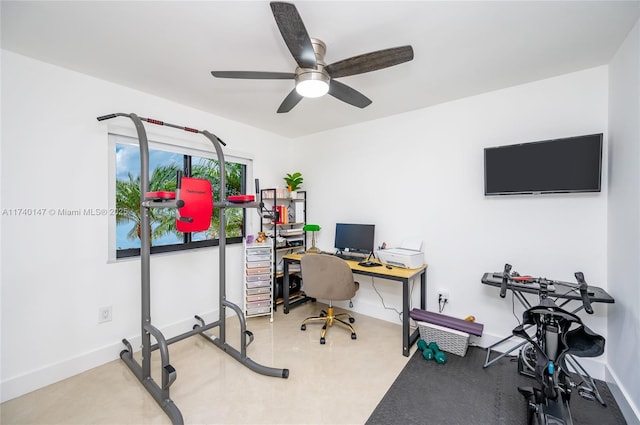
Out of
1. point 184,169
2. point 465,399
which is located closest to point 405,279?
point 465,399

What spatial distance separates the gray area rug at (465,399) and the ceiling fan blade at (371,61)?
Result: 7.14 feet

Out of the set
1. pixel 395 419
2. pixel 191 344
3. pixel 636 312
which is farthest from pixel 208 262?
pixel 636 312

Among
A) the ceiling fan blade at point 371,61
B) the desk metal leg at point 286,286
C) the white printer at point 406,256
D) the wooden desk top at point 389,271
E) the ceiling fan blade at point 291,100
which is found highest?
the ceiling fan blade at point 371,61

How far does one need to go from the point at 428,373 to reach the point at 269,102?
2.84 m

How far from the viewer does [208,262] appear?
3.01m

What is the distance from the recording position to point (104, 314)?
2.25 m

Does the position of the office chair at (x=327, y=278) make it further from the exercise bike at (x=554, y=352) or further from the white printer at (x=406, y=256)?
the exercise bike at (x=554, y=352)

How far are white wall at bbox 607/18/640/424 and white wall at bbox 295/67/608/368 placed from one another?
0.13m

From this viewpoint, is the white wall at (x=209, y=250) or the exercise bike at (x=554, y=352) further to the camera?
the white wall at (x=209, y=250)

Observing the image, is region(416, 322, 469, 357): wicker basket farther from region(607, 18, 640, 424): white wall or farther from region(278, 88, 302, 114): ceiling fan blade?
region(278, 88, 302, 114): ceiling fan blade

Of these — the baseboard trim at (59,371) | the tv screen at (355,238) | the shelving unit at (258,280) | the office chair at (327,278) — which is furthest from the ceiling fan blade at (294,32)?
the baseboard trim at (59,371)

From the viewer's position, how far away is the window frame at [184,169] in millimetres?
2312

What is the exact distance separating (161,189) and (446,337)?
124 inches

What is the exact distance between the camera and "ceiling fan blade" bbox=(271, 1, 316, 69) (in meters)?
1.12
